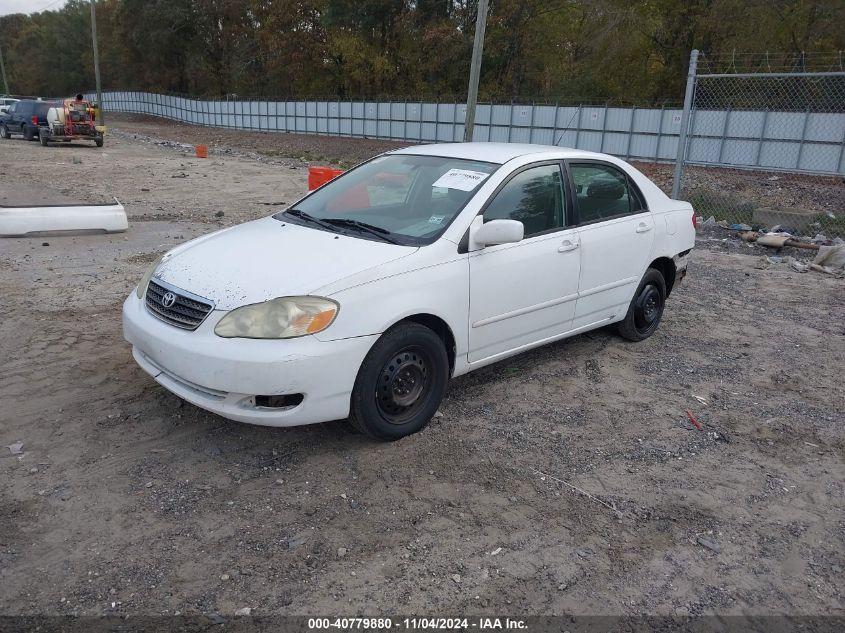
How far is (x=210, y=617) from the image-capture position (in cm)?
268

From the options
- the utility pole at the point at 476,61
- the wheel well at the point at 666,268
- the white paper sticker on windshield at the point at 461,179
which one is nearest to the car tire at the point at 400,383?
the white paper sticker on windshield at the point at 461,179

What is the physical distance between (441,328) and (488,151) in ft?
5.12

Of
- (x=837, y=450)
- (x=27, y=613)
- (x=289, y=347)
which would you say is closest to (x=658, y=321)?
(x=837, y=450)

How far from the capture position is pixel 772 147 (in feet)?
53.8

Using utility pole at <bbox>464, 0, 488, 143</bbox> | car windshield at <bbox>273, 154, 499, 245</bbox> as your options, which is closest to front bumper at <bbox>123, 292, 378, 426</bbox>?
car windshield at <bbox>273, 154, 499, 245</bbox>

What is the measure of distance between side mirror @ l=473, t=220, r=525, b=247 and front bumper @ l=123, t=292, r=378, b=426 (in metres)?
0.98

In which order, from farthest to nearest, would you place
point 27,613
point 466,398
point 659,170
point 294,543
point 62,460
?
point 659,170
point 466,398
point 62,460
point 294,543
point 27,613

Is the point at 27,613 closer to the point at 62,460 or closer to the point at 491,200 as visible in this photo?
the point at 62,460

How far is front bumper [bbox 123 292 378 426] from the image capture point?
3473mm

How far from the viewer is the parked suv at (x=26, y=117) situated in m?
28.8

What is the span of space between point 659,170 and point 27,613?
68.6ft

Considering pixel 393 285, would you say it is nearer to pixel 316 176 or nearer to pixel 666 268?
pixel 666 268

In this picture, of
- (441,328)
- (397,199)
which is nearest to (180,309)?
(441,328)

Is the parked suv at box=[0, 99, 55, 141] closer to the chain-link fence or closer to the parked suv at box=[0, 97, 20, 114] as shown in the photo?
the parked suv at box=[0, 97, 20, 114]
